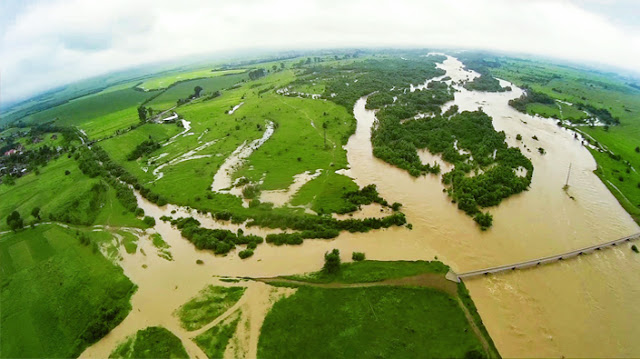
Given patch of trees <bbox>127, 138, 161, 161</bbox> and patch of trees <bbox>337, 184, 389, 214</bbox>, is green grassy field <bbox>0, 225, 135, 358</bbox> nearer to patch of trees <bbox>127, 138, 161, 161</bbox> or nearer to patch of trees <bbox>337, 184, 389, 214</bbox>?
patch of trees <bbox>127, 138, 161, 161</bbox>

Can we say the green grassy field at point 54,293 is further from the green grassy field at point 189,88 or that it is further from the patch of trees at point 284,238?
the green grassy field at point 189,88

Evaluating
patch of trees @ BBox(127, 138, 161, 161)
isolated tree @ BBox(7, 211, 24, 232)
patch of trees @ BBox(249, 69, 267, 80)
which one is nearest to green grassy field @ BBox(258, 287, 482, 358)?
isolated tree @ BBox(7, 211, 24, 232)

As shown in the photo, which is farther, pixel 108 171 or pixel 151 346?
pixel 108 171

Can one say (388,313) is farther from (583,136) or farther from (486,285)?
(583,136)

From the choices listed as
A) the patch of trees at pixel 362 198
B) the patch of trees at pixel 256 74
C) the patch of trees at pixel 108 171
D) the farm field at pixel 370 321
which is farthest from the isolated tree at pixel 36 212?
the patch of trees at pixel 256 74

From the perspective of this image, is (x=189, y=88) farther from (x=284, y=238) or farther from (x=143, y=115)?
(x=284, y=238)

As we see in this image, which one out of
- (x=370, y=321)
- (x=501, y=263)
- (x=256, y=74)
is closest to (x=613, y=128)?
(x=501, y=263)

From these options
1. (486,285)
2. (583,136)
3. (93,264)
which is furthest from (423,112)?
(93,264)
